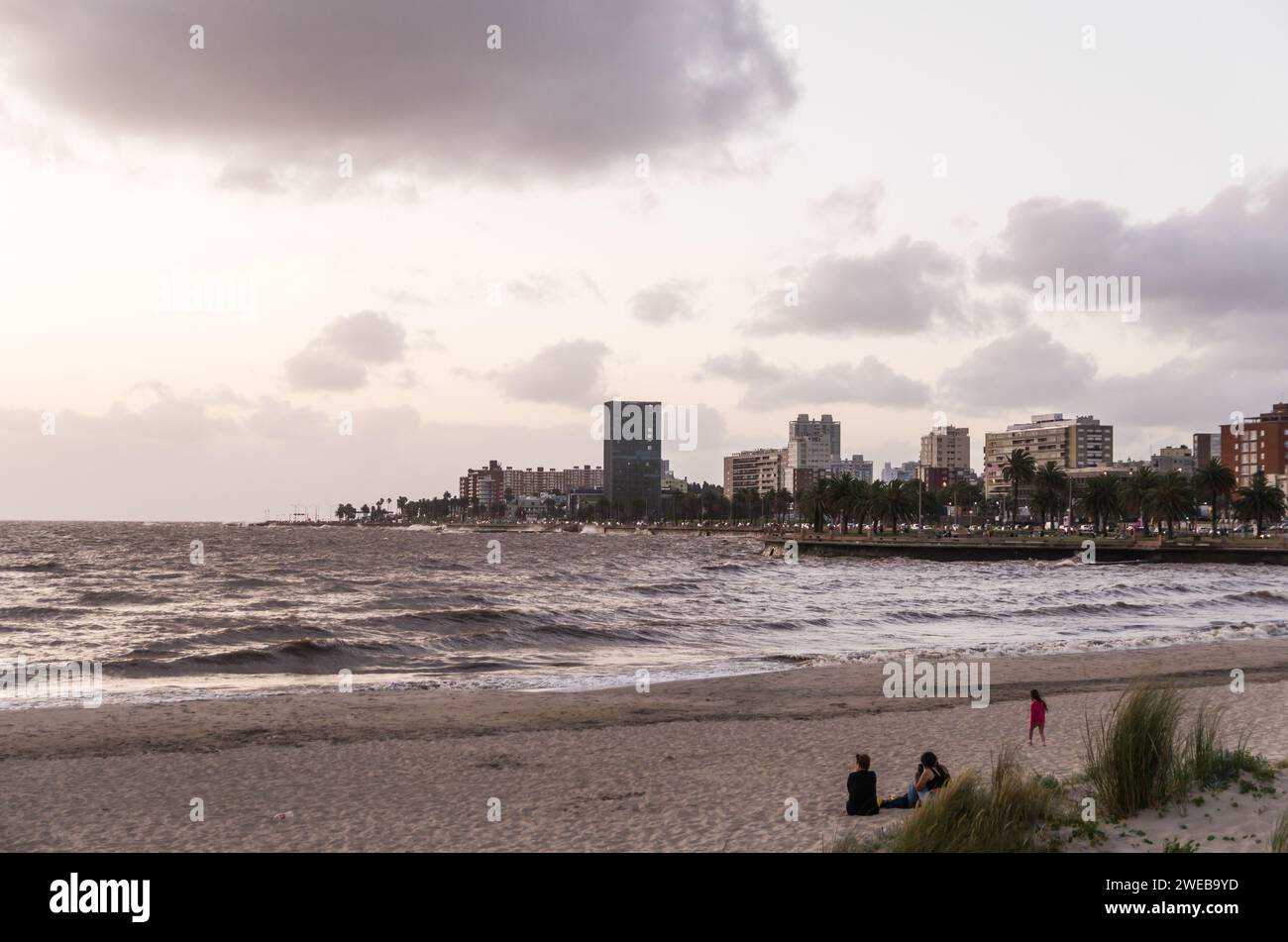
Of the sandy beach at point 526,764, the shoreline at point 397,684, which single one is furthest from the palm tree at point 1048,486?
the sandy beach at point 526,764

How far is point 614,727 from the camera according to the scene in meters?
20.1

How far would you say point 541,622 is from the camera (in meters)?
42.7

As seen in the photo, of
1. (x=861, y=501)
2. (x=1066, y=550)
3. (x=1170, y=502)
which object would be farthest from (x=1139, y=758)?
(x=861, y=501)

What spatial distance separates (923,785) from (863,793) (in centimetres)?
104

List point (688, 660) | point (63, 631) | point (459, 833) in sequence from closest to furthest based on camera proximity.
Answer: point (459, 833) → point (688, 660) → point (63, 631)

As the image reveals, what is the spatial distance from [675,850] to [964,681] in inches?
713

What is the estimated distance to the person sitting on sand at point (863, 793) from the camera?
41.8 feet

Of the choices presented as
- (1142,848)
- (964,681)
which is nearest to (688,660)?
(964,681)

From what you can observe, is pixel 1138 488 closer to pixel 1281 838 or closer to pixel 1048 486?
pixel 1048 486

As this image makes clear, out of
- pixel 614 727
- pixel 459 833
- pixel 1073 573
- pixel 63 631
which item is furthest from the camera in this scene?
pixel 1073 573

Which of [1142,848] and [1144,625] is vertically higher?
[1142,848]
